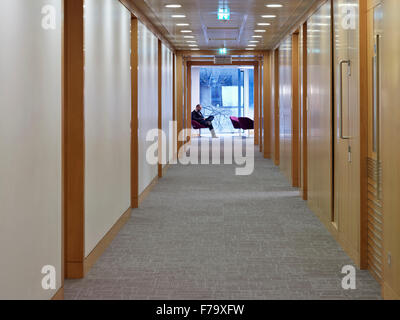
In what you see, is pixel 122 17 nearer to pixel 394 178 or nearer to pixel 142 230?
pixel 142 230

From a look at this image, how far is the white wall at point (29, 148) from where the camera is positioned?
3.06 meters

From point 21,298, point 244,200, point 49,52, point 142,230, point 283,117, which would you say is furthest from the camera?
point 283,117

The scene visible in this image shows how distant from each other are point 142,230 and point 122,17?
2.73m

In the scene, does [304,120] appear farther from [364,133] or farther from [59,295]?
[59,295]

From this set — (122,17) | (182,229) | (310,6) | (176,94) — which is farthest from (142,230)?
(176,94)

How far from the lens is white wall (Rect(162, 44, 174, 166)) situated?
1238 cm

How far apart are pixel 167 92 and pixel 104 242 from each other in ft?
25.6

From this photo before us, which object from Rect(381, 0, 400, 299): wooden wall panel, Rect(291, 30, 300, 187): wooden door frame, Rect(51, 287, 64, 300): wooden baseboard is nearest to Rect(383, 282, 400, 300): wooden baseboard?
Rect(381, 0, 400, 299): wooden wall panel

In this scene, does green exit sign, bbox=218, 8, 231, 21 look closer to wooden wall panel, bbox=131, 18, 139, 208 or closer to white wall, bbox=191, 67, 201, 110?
wooden wall panel, bbox=131, 18, 139, 208

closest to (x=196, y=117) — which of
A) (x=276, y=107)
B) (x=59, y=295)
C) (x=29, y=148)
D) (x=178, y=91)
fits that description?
(x=178, y=91)

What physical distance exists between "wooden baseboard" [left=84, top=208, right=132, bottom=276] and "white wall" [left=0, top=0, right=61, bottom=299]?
38.5 inches

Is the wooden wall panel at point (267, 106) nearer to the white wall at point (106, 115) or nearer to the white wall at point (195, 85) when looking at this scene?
the white wall at point (106, 115)

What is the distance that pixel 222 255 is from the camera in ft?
18.6

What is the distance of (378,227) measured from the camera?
15.6 feet
